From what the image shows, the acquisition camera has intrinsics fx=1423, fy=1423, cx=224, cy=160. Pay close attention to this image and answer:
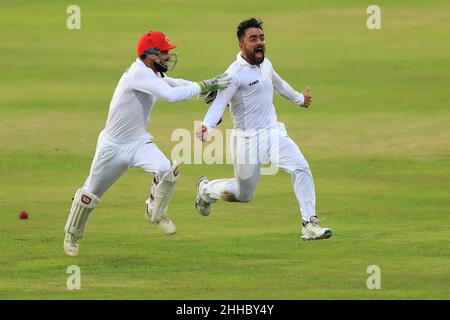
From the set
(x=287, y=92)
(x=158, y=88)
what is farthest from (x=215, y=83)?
(x=287, y=92)

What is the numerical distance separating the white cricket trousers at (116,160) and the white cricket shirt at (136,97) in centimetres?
9

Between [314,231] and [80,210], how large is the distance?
2.36 meters

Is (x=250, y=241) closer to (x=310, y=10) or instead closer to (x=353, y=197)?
(x=353, y=197)

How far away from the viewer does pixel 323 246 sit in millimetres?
14750

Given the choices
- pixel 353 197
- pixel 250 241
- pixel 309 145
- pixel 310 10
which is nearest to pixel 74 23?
pixel 310 10

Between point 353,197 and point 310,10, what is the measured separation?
2013 centimetres

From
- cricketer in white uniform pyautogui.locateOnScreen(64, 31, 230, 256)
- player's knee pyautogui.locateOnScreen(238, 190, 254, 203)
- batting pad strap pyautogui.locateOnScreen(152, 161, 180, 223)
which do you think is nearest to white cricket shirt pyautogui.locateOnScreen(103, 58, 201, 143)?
cricketer in white uniform pyautogui.locateOnScreen(64, 31, 230, 256)

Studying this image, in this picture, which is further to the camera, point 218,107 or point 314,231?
point 218,107

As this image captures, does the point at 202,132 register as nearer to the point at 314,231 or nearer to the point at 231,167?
the point at 314,231

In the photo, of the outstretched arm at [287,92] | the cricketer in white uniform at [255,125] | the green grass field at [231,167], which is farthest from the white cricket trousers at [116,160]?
the outstretched arm at [287,92]

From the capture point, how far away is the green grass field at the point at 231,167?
43.4 feet

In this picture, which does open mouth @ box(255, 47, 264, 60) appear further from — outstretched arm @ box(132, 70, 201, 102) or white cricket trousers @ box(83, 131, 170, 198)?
white cricket trousers @ box(83, 131, 170, 198)

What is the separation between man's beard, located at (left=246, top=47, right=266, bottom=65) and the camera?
14.7 m

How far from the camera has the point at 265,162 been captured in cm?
1495
